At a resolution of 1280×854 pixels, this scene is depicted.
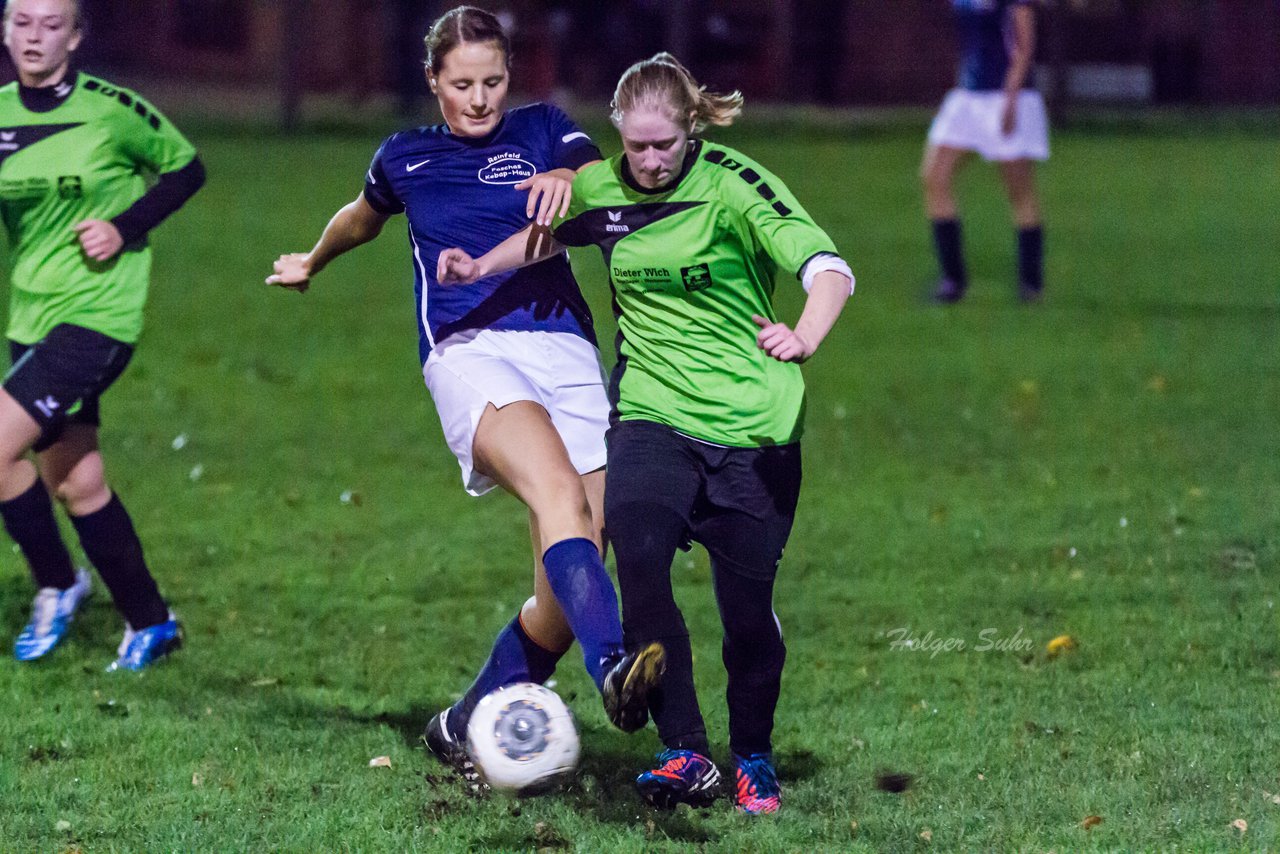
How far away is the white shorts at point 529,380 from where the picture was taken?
515cm

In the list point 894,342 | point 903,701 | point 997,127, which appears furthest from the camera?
point 997,127

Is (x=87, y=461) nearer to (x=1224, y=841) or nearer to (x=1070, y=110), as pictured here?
(x=1224, y=841)

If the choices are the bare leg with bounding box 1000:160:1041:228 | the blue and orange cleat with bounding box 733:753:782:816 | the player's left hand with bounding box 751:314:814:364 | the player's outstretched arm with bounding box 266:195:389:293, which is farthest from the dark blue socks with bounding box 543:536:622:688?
the bare leg with bounding box 1000:160:1041:228

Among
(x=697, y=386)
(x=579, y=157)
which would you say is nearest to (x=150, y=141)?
(x=579, y=157)

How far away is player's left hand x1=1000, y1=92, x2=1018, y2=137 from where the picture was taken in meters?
13.8

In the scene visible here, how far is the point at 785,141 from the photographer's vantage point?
93.7ft

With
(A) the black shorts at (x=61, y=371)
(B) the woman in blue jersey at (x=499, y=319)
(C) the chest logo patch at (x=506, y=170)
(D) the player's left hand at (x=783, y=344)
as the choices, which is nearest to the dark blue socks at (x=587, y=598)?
(B) the woman in blue jersey at (x=499, y=319)

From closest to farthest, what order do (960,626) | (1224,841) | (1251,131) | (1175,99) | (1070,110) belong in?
(1224,841), (960,626), (1251,131), (1070,110), (1175,99)

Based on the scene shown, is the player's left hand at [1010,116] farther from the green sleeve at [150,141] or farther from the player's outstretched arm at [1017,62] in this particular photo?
the green sleeve at [150,141]

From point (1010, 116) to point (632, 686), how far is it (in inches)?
396

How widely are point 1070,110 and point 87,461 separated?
3097 cm

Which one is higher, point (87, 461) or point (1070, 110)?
point (87, 461)

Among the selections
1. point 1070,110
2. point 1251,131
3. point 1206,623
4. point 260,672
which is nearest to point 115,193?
A: point 260,672

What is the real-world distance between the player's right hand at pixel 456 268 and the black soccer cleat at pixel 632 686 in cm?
109
